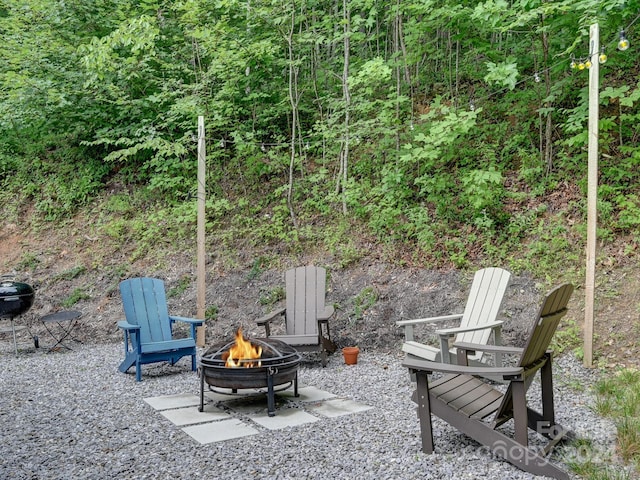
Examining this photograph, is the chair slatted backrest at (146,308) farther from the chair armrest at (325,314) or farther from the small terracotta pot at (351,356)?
the small terracotta pot at (351,356)

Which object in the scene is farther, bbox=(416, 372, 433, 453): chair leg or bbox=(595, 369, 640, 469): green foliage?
bbox=(416, 372, 433, 453): chair leg

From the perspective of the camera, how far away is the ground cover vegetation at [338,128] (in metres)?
5.48

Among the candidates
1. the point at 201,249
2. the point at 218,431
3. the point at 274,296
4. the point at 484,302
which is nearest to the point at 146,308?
the point at 201,249

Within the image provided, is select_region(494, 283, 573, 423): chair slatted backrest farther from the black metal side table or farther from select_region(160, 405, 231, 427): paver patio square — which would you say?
the black metal side table

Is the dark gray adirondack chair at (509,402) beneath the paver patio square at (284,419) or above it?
above

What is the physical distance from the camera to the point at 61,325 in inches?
273

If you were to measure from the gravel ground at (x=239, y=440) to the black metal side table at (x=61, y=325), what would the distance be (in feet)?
4.85

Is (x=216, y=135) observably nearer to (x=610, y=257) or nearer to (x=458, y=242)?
(x=458, y=242)

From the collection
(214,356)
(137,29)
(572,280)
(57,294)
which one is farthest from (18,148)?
(572,280)

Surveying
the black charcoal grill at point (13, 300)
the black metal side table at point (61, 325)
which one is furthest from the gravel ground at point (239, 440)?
the black charcoal grill at point (13, 300)

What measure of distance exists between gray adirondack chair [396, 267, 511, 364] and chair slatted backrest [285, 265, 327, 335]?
1.30 meters

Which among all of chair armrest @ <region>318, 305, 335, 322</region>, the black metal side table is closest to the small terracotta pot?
chair armrest @ <region>318, 305, 335, 322</region>

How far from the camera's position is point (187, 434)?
3.10m

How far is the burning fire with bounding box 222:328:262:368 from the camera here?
3543 mm
